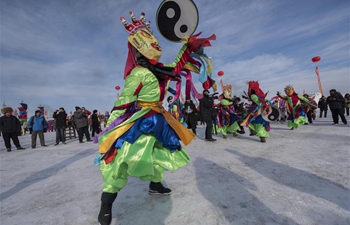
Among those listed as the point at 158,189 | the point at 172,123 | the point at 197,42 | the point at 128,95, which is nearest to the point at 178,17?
the point at 197,42

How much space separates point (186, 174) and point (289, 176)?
5.74ft

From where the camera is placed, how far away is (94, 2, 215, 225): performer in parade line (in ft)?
6.54

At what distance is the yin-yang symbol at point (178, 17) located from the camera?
7.63ft

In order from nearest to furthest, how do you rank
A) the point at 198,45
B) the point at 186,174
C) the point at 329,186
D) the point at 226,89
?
the point at 198,45 < the point at 329,186 < the point at 186,174 < the point at 226,89

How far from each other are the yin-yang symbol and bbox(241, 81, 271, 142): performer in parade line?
5.01 meters

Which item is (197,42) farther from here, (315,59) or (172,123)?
(315,59)

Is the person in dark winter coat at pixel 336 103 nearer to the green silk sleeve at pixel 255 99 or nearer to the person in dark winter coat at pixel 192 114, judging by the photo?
the green silk sleeve at pixel 255 99

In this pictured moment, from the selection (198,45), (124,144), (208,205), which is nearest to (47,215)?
(124,144)

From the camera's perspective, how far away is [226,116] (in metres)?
7.99

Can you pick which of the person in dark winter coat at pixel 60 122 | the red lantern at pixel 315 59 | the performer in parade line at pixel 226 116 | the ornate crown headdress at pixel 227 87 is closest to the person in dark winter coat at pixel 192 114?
the performer in parade line at pixel 226 116

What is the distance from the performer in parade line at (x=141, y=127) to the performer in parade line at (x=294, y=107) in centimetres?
827

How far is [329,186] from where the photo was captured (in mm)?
2621

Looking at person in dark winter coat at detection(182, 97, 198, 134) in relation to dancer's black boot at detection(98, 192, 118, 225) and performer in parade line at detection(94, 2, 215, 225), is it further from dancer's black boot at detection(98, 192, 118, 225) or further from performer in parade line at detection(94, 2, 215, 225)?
dancer's black boot at detection(98, 192, 118, 225)

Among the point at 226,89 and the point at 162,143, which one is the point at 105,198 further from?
the point at 226,89
